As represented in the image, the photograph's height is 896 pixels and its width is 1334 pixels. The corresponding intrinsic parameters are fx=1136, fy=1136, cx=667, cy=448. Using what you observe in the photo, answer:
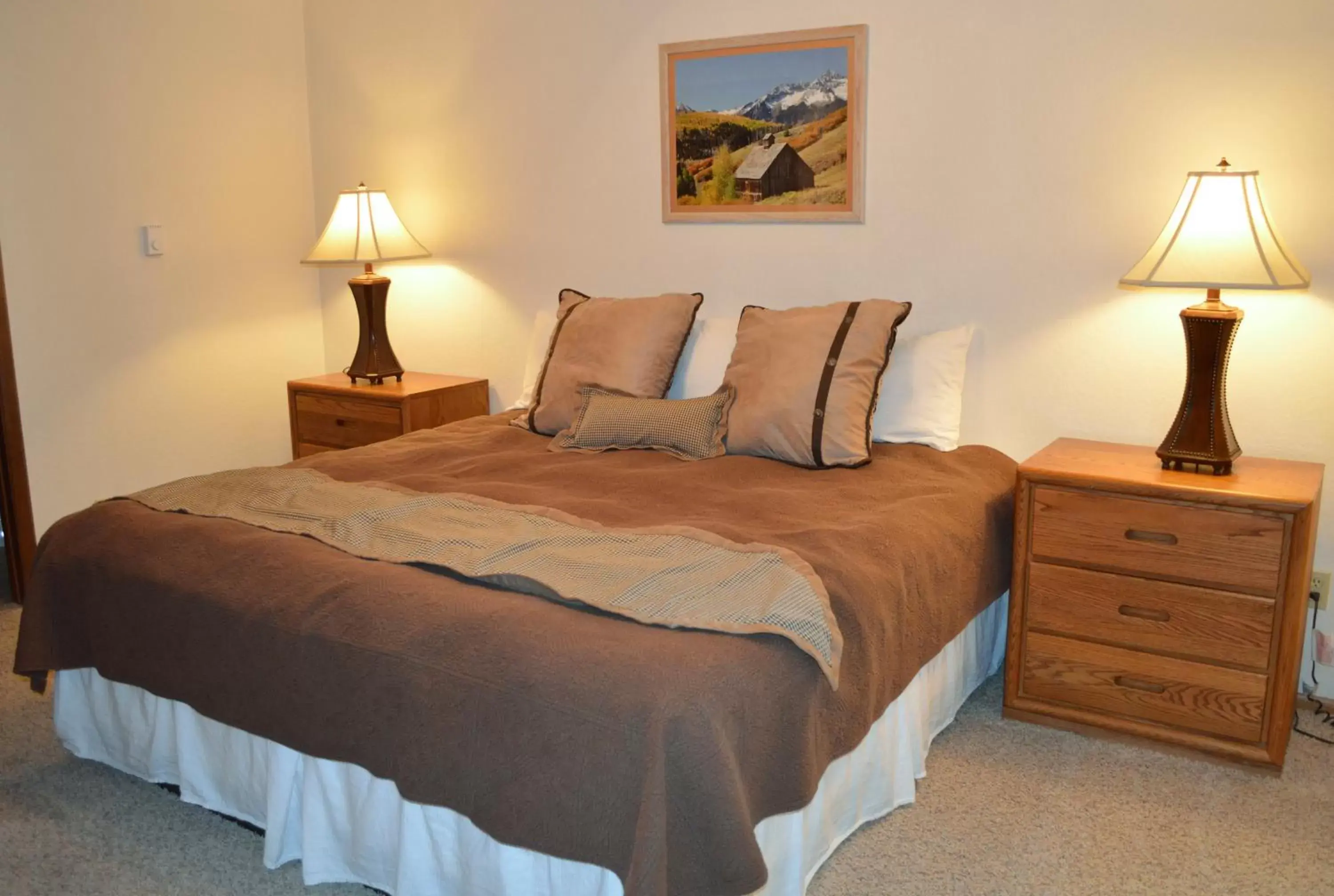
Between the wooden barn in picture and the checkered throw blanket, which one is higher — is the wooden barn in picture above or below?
above

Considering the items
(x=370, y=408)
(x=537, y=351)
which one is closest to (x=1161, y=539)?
(x=537, y=351)

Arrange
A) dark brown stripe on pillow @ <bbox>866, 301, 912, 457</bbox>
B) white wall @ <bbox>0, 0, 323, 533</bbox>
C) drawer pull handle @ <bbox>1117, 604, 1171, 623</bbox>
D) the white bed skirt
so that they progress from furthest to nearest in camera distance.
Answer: white wall @ <bbox>0, 0, 323, 533</bbox> → dark brown stripe on pillow @ <bbox>866, 301, 912, 457</bbox> → drawer pull handle @ <bbox>1117, 604, 1171, 623</bbox> → the white bed skirt

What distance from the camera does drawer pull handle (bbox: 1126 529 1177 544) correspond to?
8.13 ft

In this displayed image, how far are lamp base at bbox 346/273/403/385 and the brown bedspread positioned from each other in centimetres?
106

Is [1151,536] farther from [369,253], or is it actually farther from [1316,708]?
[369,253]

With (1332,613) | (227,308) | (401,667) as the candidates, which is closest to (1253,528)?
(1332,613)

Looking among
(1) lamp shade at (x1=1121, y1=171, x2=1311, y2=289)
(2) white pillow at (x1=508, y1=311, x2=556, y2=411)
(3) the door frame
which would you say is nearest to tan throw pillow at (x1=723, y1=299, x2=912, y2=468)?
(1) lamp shade at (x1=1121, y1=171, x2=1311, y2=289)

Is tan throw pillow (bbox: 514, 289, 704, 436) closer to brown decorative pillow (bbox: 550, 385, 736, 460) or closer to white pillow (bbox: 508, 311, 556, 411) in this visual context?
brown decorative pillow (bbox: 550, 385, 736, 460)

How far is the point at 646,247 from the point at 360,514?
163 centimetres

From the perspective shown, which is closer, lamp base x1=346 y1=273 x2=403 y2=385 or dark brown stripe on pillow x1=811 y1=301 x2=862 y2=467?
dark brown stripe on pillow x1=811 y1=301 x2=862 y2=467

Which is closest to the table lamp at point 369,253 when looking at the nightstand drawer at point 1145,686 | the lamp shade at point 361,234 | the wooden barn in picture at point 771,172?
the lamp shade at point 361,234

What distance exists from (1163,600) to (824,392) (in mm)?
918

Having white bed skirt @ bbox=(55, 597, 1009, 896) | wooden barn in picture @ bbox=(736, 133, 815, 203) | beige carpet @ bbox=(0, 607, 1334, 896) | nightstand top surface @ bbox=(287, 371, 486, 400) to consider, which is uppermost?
wooden barn in picture @ bbox=(736, 133, 815, 203)

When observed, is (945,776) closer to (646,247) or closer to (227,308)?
(646,247)
